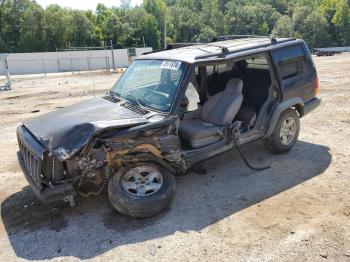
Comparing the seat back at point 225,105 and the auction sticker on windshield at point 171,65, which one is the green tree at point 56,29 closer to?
the seat back at point 225,105

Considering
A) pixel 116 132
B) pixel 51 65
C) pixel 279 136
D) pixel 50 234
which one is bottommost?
pixel 51 65

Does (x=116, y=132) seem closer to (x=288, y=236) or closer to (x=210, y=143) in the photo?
(x=210, y=143)

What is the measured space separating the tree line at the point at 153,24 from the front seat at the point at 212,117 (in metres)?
39.0

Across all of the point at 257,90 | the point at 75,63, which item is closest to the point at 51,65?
the point at 75,63

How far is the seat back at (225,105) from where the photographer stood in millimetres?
5430

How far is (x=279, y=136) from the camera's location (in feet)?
19.5

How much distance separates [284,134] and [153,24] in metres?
79.2

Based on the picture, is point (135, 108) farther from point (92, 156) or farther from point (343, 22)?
point (343, 22)

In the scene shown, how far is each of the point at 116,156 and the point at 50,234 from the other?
3.83ft

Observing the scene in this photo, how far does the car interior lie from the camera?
5.12 m

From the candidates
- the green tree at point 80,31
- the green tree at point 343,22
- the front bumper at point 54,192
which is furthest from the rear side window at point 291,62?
the green tree at point 343,22

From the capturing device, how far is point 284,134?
6.05 m

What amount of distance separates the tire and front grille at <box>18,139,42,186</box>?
12.0ft

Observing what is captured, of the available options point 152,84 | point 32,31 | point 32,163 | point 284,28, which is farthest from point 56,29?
point 32,163
